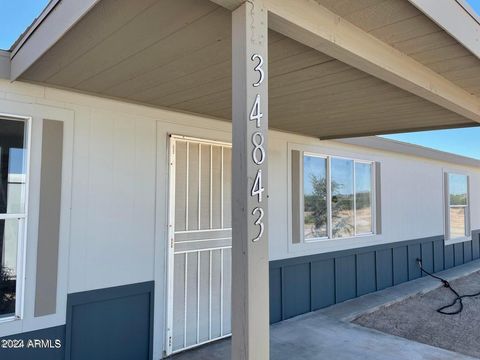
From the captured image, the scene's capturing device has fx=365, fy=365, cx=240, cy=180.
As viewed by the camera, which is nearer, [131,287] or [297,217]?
[131,287]

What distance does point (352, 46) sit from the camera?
188 centimetres

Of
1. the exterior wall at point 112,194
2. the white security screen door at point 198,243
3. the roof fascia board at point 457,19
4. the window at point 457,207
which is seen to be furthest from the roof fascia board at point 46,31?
the window at point 457,207

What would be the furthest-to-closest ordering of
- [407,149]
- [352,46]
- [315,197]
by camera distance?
[407,149]
[315,197]
[352,46]

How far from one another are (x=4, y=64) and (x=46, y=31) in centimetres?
75

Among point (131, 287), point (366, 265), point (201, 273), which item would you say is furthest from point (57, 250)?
point (366, 265)

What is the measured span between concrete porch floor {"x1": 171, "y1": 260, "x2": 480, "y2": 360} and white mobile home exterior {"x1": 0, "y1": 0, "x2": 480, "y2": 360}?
0.63 ft

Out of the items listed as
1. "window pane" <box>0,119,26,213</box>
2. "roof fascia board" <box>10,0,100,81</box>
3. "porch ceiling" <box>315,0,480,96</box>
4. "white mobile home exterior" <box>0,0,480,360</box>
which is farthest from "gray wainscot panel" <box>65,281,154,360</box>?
"porch ceiling" <box>315,0,480,96</box>

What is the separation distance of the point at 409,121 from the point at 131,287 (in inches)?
129

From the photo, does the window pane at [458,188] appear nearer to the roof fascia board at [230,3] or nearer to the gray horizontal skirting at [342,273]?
the gray horizontal skirting at [342,273]

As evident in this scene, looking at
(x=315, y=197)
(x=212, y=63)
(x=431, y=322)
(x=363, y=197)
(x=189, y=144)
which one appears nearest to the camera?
(x=212, y=63)

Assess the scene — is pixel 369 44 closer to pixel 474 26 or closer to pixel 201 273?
pixel 474 26

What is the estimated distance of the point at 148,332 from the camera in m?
3.28

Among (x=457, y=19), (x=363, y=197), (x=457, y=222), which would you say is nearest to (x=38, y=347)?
(x=457, y=19)

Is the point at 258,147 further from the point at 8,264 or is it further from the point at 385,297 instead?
the point at 385,297
